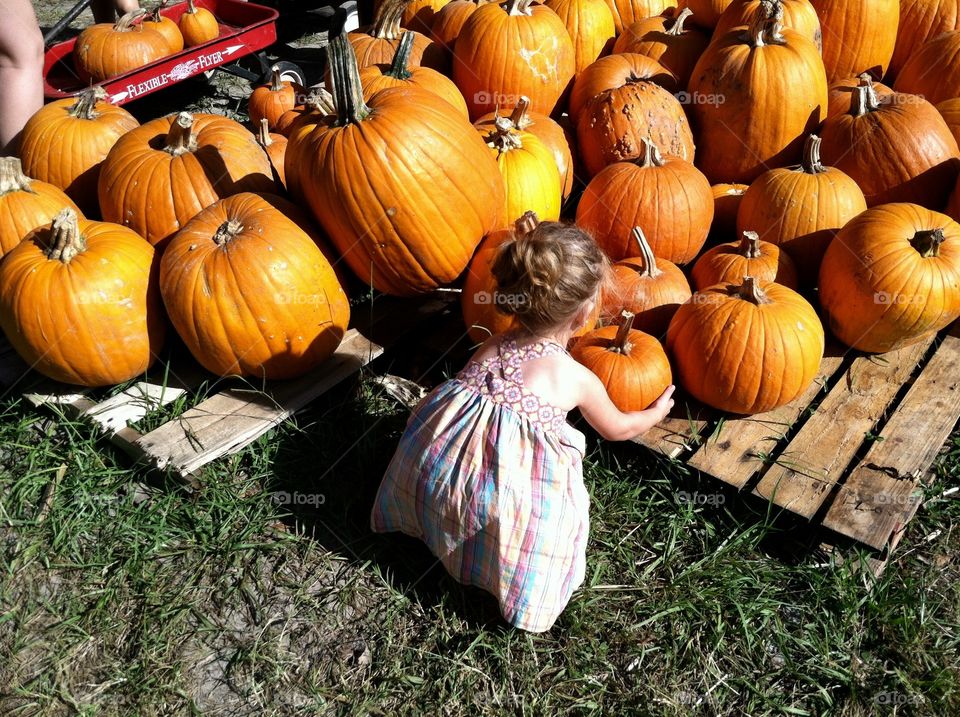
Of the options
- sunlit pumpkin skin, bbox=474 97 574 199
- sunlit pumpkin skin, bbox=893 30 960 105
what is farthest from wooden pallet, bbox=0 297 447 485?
sunlit pumpkin skin, bbox=893 30 960 105

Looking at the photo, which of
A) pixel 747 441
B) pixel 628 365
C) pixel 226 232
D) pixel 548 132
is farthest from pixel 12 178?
pixel 747 441

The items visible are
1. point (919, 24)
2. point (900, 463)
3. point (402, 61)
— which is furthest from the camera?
point (919, 24)

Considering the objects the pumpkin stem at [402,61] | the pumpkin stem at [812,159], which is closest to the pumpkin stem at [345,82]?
the pumpkin stem at [402,61]

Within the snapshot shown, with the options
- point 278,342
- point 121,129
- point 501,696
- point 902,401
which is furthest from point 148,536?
point 902,401

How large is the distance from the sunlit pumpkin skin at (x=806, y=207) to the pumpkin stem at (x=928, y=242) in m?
0.40

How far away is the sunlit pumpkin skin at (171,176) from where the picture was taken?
10.6 feet

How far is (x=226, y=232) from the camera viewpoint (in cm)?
294

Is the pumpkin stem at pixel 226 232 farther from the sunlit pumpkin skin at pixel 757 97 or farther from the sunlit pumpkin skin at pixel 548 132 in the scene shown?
the sunlit pumpkin skin at pixel 757 97

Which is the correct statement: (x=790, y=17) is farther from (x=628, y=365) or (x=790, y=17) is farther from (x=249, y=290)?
(x=249, y=290)

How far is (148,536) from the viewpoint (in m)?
2.76

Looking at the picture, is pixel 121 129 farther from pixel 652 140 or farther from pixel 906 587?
pixel 906 587

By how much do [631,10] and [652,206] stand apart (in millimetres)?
2024

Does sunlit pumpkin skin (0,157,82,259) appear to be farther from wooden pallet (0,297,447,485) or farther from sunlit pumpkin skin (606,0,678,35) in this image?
sunlit pumpkin skin (606,0,678,35)

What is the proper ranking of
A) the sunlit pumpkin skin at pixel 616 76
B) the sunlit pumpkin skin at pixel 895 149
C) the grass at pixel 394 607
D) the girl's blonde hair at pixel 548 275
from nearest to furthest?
the girl's blonde hair at pixel 548 275 < the grass at pixel 394 607 < the sunlit pumpkin skin at pixel 895 149 < the sunlit pumpkin skin at pixel 616 76
